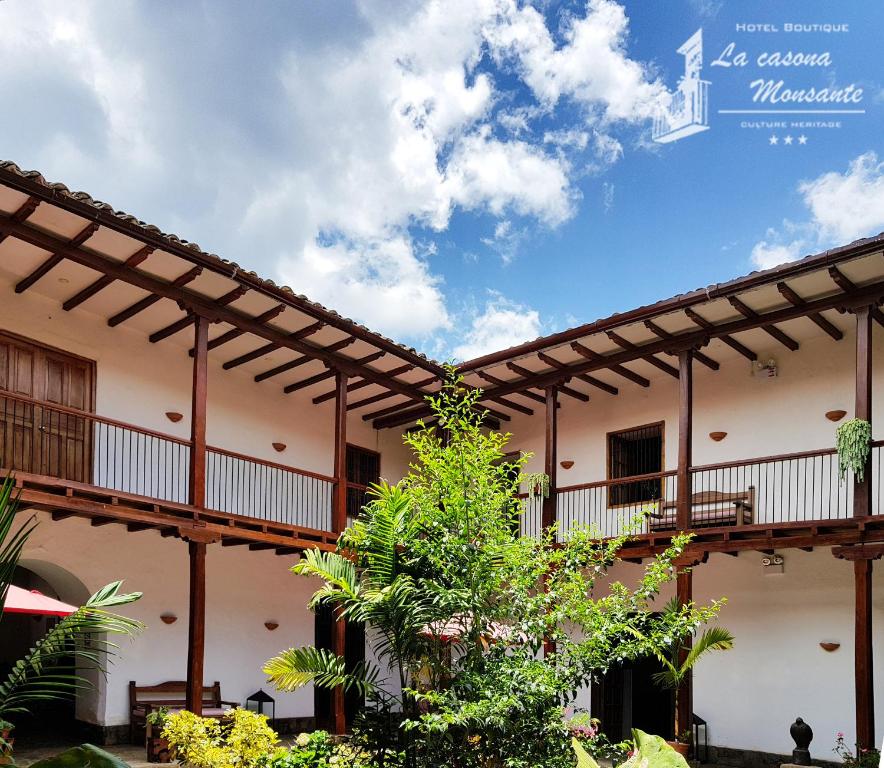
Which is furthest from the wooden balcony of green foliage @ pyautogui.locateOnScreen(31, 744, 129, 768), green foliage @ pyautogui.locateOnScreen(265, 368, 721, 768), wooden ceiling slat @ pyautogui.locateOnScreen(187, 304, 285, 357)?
green foliage @ pyautogui.locateOnScreen(31, 744, 129, 768)

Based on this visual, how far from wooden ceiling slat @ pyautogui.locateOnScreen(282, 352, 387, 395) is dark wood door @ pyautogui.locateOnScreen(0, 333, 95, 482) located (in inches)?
133

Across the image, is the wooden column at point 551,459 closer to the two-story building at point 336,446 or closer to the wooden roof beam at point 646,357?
the two-story building at point 336,446

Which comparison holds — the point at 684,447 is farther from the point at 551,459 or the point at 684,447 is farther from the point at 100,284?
the point at 100,284

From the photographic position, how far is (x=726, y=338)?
12.7m

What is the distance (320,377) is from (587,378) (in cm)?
414

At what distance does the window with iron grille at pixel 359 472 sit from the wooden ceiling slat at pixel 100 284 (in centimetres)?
579

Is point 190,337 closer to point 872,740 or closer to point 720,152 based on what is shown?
point 872,740

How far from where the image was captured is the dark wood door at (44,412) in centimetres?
1107

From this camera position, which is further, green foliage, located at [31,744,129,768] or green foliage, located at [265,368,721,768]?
green foliage, located at [265,368,721,768]

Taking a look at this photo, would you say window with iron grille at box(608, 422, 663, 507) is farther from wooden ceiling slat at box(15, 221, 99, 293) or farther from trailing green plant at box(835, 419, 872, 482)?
wooden ceiling slat at box(15, 221, 99, 293)

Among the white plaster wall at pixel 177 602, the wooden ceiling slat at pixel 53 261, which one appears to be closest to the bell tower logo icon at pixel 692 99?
the white plaster wall at pixel 177 602

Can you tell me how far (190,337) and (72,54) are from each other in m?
13.2

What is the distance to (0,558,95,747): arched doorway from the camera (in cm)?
1188

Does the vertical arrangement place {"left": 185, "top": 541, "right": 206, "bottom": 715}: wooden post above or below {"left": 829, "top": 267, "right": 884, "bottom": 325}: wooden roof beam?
below
